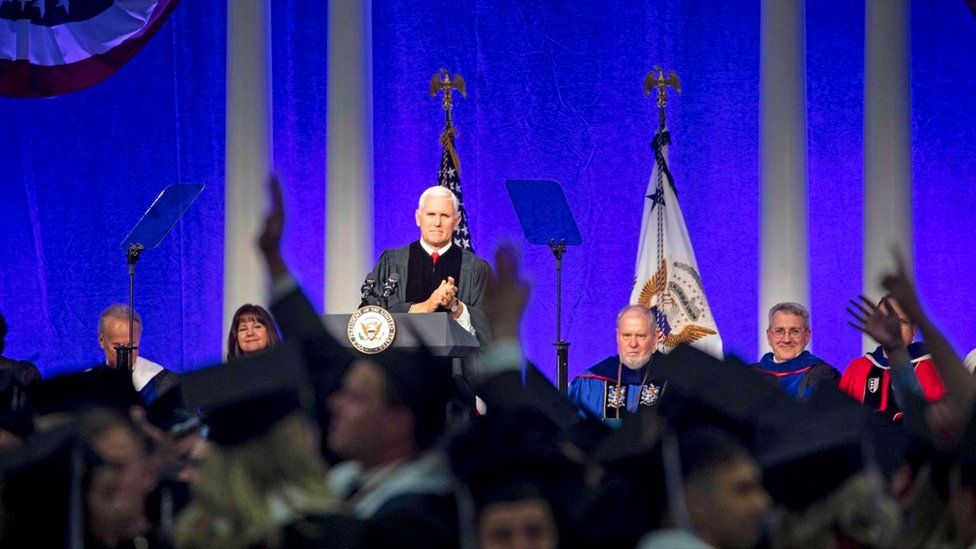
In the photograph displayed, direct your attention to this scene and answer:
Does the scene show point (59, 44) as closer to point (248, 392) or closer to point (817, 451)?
point (248, 392)

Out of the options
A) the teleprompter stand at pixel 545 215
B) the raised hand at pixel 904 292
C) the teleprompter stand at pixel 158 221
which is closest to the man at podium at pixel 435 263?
the teleprompter stand at pixel 545 215

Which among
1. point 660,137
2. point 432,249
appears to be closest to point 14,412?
point 432,249

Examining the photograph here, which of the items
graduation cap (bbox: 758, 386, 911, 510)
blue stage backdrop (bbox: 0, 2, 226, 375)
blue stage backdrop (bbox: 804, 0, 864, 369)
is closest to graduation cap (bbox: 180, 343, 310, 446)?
graduation cap (bbox: 758, 386, 911, 510)

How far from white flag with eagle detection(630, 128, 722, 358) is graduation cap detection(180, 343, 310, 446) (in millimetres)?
6827

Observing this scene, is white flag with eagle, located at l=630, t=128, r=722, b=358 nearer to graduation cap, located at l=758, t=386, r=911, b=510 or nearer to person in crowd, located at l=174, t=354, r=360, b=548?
graduation cap, located at l=758, t=386, r=911, b=510

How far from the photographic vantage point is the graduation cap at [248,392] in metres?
3.34

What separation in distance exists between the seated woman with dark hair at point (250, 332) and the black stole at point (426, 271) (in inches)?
84.7

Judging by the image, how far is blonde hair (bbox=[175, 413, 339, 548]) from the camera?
9.93ft

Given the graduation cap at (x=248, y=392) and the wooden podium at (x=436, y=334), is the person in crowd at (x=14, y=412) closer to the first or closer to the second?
the graduation cap at (x=248, y=392)

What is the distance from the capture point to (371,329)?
23.7 ft

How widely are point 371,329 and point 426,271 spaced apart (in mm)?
1920

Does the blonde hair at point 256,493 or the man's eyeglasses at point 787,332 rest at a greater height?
the man's eyeglasses at point 787,332

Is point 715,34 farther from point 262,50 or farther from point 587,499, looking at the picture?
point 587,499

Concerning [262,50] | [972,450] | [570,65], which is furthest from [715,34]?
[972,450]
